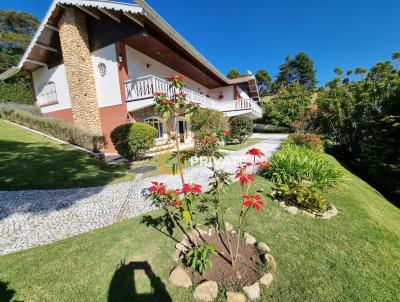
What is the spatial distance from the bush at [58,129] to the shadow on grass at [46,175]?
824mm

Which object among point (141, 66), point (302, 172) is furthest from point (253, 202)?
point (141, 66)

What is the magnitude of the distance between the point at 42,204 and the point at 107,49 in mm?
9968

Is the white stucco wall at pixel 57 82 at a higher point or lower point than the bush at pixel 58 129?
higher

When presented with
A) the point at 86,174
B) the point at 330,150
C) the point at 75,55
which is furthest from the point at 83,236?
the point at 330,150

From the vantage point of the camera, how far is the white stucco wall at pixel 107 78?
1200 centimetres

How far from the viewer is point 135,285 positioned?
2754mm

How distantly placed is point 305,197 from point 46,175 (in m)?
8.27

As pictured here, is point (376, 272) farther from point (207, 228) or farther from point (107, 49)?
point (107, 49)

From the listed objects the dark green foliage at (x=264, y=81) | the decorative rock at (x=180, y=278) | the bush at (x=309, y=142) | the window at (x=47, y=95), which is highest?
the dark green foliage at (x=264, y=81)

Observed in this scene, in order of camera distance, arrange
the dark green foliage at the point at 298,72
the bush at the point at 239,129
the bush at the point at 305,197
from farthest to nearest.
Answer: the dark green foliage at the point at 298,72 < the bush at the point at 239,129 < the bush at the point at 305,197

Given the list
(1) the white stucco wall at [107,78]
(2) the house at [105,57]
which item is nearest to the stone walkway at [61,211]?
(2) the house at [105,57]

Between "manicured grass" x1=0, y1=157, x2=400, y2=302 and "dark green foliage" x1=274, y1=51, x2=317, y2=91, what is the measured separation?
63152mm

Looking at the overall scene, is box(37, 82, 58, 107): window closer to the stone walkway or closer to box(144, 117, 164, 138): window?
box(144, 117, 164, 138): window

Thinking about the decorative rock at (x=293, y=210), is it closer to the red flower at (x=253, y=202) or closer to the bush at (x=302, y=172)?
the bush at (x=302, y=172)
